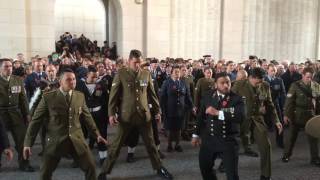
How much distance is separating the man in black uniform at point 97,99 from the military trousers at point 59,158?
6.74 feet

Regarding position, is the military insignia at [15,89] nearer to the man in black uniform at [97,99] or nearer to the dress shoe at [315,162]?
the man in black uniform at [97,99]

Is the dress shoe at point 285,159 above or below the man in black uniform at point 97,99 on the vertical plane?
below

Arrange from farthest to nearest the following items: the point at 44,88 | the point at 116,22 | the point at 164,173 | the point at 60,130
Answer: the point at 116,22 < the point at 44,88 < the point at 164,173 < the point at 60,130

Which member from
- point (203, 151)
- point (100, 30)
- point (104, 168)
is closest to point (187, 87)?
point (104, 168)

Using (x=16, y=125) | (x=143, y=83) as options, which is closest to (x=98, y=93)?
(x=143, y=83)

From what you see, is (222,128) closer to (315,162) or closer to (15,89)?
(315,162)

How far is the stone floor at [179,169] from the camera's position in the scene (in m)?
6.38

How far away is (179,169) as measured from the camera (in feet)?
22.3

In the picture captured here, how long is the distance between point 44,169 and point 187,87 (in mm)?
4364

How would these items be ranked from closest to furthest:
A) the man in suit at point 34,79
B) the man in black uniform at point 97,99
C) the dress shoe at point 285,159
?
1. the man in black uniform at point 97,99
2. the dress shoe at point 285,159
3. the man in suit at point 34,79

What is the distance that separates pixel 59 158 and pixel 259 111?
322 centimetres

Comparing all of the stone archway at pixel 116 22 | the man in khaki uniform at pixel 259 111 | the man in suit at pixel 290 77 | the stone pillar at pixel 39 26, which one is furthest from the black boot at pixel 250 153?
the stone pillar at pixel 39 26

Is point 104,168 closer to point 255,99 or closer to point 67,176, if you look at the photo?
point 67,176

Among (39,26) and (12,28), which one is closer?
Answer: (12,28)
